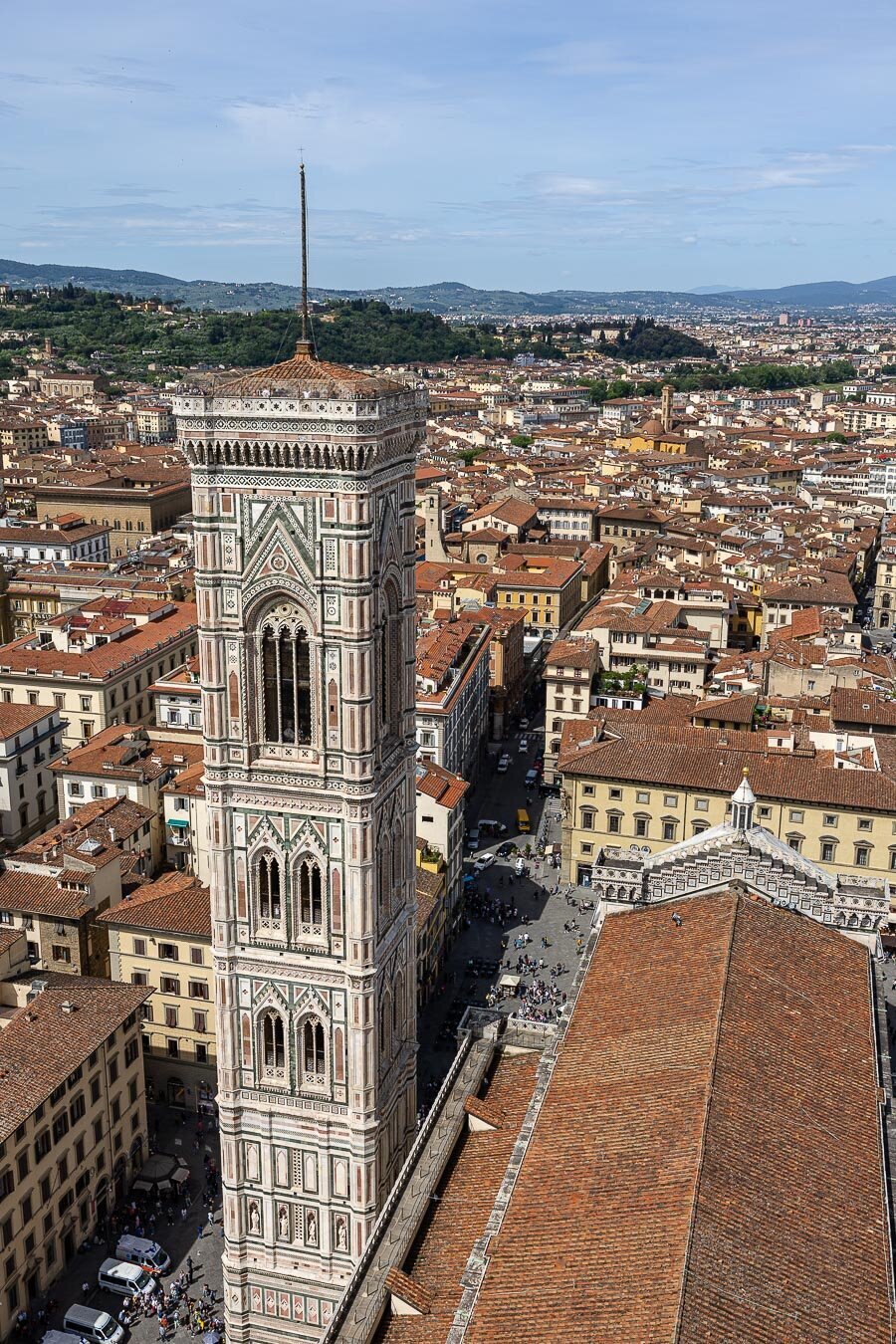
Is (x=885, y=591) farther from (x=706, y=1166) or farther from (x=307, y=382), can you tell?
(x=706, y=1166)

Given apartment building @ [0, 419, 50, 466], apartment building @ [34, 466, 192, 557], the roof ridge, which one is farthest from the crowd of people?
apartment building @ [0, 419, 50, 466]

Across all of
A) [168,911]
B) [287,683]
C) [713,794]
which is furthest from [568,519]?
[287,683]

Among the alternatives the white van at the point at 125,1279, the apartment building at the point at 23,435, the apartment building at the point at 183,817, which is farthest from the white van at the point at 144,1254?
the apartment building at the point at 23,435

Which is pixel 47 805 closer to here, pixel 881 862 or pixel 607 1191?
pixel 881 862

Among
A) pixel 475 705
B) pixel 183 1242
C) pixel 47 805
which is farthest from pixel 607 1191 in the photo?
pixel 475 705

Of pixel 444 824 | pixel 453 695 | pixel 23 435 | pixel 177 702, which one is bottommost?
pixel 444 824
